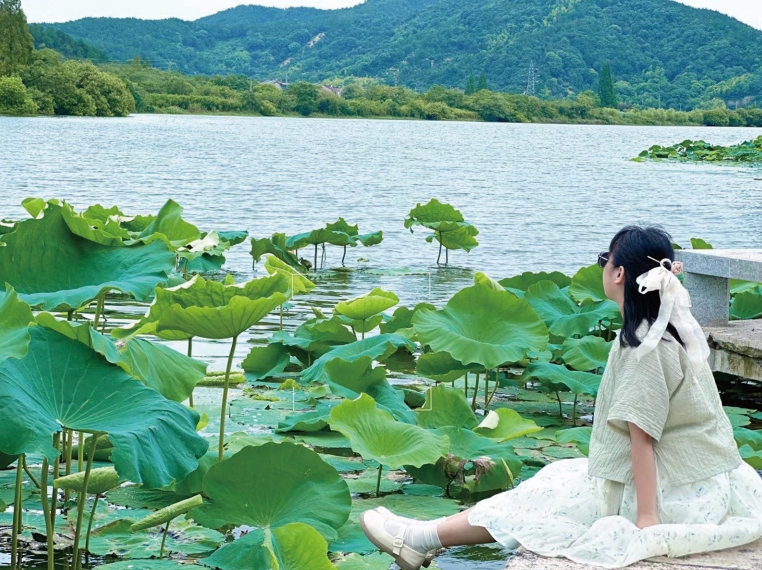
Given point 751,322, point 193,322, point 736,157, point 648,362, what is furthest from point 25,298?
point 736,157

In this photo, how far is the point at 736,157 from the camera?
27.2 m

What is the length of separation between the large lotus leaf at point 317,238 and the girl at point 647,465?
4.67 meters

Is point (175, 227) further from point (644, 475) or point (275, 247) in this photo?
point (275, 247)

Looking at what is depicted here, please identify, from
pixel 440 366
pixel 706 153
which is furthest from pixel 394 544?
pixel 706 153

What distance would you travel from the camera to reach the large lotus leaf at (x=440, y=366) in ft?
10.8

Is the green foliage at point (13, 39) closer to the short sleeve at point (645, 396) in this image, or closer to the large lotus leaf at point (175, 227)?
the large lotus leaf at point (175, 227)

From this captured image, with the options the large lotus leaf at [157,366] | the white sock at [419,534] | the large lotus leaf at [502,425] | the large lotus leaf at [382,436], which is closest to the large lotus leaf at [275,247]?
the large lotus leaf at [502,425]

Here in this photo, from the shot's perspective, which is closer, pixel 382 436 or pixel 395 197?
pixel 382 436

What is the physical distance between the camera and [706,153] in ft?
91.2

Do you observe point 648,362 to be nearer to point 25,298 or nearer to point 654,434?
point 654,434

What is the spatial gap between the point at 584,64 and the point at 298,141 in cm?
6007

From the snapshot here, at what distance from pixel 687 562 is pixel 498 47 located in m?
96.5

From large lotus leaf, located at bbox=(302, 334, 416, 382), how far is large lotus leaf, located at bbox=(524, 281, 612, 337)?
2.30ft

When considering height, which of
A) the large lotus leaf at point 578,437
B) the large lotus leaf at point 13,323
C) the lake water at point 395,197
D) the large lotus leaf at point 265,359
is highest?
the large lotus leaf at point 13,323
